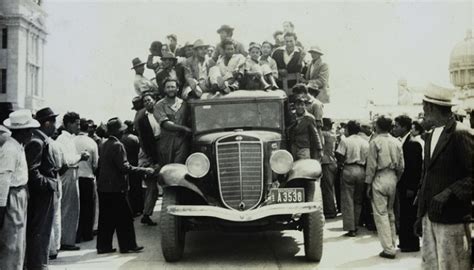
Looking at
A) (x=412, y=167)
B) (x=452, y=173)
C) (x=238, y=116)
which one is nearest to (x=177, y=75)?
(x=238, y=116)

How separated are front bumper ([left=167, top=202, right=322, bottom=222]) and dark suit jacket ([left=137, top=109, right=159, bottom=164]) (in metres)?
3.40

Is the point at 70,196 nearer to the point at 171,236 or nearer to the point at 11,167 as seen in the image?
the point at 171,236

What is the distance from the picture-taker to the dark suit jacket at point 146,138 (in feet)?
31.9

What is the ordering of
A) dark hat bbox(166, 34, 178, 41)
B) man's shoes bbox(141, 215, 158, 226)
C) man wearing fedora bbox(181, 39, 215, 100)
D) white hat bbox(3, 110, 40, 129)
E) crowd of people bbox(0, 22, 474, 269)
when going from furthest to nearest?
1. dark hat bbox(166, 34, 178, 41)
2. man's shoes bbox(141, 215, 158, 226)
3. man wearing fedora bbox(181, 39, 215, 100)
4. white hat bbox(3, 110, 40, 129)
5. crowd of people bbox(0, 22, 474, 269)

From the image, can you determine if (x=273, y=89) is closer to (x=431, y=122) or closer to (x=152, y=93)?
(x=152, y=93)

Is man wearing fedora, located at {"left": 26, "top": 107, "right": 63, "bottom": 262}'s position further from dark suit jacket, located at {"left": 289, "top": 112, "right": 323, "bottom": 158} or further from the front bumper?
dark suit jacket, located at {"left": 289, "top": 112, "right": 323, "bottom": 158}

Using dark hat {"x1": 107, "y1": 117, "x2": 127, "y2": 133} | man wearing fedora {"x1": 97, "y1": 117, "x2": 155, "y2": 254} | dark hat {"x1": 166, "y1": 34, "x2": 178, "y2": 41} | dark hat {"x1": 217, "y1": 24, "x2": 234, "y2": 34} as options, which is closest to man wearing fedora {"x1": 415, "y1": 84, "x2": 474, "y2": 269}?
man wearing fedora {"x1": 97, "y1": 117, "x2": 155, "y2": 254}

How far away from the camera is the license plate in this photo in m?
6.68

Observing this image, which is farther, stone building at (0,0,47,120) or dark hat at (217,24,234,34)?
stone building at (0,0,47,120)

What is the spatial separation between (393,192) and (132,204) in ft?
17.9

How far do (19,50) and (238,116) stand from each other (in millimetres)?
43779

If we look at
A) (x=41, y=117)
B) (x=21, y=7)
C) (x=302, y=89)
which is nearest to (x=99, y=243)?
(x=41, y=117)

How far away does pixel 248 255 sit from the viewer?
24.1ft

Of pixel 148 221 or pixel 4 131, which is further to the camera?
pixel 148 221
